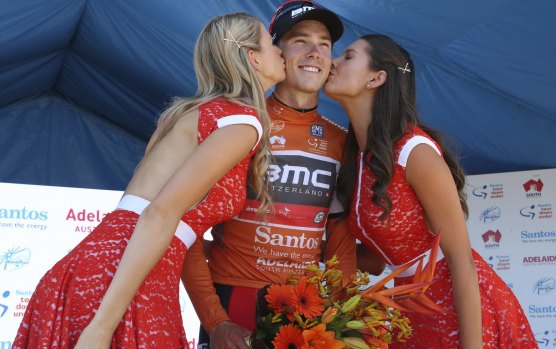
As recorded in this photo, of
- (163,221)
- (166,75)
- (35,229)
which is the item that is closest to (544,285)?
(166,75)

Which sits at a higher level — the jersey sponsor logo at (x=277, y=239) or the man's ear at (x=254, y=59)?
the man's ear at (x=254, y=59)

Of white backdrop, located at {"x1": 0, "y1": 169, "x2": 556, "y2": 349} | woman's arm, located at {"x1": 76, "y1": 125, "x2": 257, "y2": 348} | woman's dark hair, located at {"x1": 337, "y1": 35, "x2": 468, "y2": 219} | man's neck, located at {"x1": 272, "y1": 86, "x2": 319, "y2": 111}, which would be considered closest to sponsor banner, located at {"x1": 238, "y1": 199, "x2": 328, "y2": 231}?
woman's dark hair, located at {"x1": 337, "y1": 35, "x2": 468, "y2": 219}

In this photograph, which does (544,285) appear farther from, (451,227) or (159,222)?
(159,222)

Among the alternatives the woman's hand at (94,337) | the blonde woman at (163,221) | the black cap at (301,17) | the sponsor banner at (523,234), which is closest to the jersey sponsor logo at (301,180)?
the blonde woman at (163,221)

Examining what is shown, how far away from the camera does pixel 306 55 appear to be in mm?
2660

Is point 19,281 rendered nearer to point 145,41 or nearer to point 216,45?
point 145,41

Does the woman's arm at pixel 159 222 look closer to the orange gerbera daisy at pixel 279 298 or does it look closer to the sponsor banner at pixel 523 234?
the orange gerbera daisy at pixel 279 298

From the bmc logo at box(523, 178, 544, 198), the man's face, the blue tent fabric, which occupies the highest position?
the blue tent fabric

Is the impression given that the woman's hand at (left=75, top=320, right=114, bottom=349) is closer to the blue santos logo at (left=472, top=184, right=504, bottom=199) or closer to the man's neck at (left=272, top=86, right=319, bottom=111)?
the man's neck at (left=272, top=86, right=319, bottom=111)

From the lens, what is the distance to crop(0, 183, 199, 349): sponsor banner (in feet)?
17.0

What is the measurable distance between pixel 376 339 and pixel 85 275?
68 cm

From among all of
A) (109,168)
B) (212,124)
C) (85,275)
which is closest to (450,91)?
(212,124)

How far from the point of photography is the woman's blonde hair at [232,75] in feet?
7.16

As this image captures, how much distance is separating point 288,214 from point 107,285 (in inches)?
31.9
